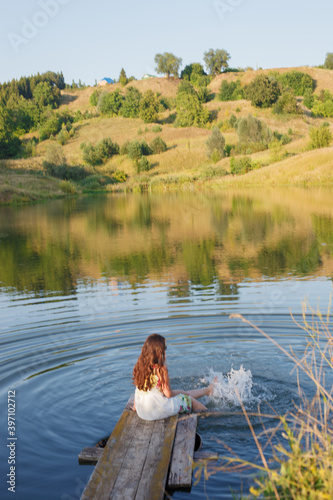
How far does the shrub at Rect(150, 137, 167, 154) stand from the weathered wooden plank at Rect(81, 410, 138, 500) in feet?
213

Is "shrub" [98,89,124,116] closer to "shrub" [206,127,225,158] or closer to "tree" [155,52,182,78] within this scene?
"tree" [155,52,182,78]

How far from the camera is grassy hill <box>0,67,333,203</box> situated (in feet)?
155

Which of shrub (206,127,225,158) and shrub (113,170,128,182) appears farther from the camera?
shrub (113,170,128,182)

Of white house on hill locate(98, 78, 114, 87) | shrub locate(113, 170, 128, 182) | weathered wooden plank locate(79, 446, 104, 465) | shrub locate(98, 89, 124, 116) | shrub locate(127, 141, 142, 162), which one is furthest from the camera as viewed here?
white house on hill locate(98, 78, 114, 87)

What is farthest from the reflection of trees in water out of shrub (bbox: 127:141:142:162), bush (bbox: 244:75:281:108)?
bush (bbox: 244:75:281:108)

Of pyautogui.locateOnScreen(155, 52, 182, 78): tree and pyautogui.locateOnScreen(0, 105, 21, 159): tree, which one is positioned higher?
pyautogui.locateOnScreen(155, 52, 182, 78): tree

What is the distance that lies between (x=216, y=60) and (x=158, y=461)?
11605 centimetres

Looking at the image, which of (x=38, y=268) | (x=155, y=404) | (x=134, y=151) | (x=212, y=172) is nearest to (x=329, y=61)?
(x=134, y=151)

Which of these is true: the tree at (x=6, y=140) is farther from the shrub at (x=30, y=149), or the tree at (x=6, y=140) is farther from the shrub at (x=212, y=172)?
the shrub at (x=212, y=172)

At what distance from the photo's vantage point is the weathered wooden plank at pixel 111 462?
4.00 metres

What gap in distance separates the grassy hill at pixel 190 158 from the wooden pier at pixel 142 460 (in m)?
41.6

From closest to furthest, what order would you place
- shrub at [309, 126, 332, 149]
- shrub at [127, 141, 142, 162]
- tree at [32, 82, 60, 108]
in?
shrub at [309, 126, 332, 149] → shrub at [127, 141, 142, 162] → tree at [32, 82, 60, 108]

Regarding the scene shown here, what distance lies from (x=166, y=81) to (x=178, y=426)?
11303 cm

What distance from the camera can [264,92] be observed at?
259ft
